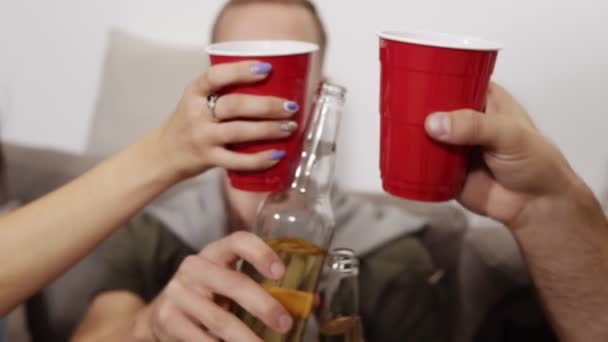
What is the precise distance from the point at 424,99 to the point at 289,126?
0.48 feet

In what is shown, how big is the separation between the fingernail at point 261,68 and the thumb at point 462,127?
6.3 inches

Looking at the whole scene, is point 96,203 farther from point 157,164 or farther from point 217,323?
point 217,323

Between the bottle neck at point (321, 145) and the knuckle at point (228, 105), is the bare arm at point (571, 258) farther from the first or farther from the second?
the knuckle at point (228, 105)

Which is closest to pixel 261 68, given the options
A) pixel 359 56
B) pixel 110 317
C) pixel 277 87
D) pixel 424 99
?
pixel 277 87

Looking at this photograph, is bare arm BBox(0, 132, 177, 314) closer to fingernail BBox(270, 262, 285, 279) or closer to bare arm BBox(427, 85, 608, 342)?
fingernail BBox(270, 262, 285, 279)

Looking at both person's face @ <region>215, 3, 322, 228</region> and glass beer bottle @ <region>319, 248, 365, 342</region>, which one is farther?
person's face @ <region>215, 3, 322, 228</region>

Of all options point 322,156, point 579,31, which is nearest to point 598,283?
point 322,156

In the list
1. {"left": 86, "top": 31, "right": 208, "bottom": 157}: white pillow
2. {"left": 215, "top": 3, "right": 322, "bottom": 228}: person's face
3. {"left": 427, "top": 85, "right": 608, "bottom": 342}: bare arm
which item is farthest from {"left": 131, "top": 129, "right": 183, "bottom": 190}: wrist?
{"left": 86, "top": 31, "right": 208, "bottom": 157}: white pillow

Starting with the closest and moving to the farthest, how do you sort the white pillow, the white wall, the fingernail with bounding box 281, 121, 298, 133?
1. the fingernail with bounding box 281, 121, 298, 133
2. the white wall
3. the white pillow

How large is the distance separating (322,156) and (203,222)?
0.65m

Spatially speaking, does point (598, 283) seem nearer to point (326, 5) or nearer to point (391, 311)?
point (391, 311)

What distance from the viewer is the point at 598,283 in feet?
2.61

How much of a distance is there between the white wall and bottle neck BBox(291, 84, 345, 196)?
3.10 feet

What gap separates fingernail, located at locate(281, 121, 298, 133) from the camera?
71 cm
